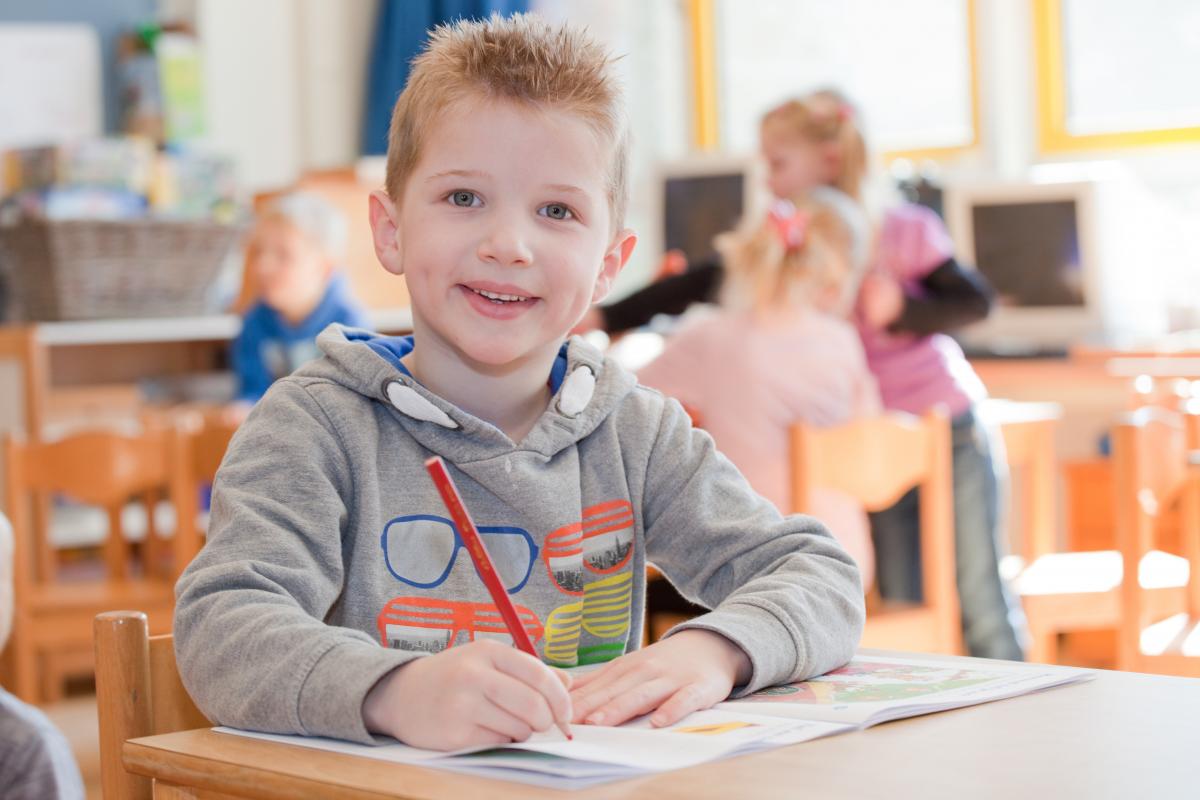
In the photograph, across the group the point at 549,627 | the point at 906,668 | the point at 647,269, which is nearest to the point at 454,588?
the point at 549,627

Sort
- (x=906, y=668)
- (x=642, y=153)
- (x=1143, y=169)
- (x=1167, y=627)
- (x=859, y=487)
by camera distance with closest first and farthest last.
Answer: (x=906, y=668), (x=1167, y=627), (x=859, y=487), (x=1143, y=169), (x=642, y=153)

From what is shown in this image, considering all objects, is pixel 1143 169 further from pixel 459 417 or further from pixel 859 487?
pixel 459 417

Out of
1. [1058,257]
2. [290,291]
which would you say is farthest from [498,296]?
[1058,257]

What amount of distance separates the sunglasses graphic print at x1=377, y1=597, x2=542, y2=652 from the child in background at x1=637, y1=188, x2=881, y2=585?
4.51 ft

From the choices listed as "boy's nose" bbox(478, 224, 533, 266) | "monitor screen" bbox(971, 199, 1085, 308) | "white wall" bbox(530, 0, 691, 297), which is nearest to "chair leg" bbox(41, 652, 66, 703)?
"white wall" bbox(530, 0, 691, 297)

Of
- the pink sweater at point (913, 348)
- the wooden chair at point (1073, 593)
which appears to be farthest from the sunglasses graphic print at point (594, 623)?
the pink sweater at point (913, 348)

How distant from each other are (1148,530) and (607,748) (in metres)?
1.12

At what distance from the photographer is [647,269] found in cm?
470

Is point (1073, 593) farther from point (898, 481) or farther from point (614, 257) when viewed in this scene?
point (614, 257)

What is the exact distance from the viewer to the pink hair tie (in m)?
2.38

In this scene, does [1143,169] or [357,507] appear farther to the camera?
[1143,169]

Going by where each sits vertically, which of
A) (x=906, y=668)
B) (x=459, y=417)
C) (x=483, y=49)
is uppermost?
(x=483, y=49)

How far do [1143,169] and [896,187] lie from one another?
1.97 ft

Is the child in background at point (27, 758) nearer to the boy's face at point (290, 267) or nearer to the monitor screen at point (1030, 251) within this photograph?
the boy's face at point (290, 267)
